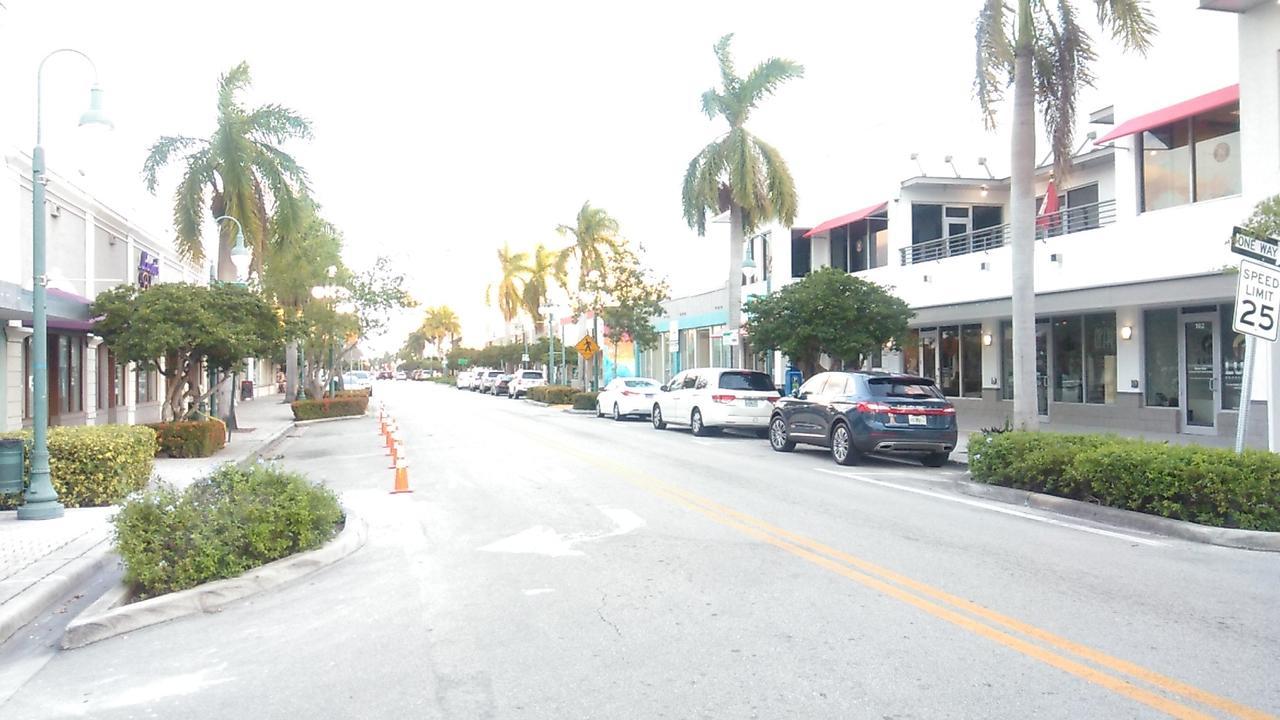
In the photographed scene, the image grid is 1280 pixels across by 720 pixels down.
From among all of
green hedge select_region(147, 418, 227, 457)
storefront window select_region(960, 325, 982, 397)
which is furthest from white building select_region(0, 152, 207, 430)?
storefront window select_region(960, 325, 982, 397)

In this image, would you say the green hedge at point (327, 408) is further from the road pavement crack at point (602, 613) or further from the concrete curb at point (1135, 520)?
the road pavement crack at point (602, 613)

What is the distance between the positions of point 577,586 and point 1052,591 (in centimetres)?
349

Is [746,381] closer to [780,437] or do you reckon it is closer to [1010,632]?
[780,437]

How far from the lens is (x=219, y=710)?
4.92 meters

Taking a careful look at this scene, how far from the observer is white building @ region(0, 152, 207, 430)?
712 inches

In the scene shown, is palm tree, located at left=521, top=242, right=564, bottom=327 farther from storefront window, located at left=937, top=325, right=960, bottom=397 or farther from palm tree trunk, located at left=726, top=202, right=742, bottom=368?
storefront window, located at left=937, top=325, right=960, bottom=397

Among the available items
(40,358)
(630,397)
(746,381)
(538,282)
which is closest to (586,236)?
(538,282)

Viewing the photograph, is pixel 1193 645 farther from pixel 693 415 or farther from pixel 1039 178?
pixel 1039 178

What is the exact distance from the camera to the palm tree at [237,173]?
78.6 feet

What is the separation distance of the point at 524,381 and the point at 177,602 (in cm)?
4451

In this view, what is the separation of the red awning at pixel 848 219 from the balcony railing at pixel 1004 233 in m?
1.77

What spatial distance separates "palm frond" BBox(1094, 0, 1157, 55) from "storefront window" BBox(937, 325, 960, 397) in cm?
1429

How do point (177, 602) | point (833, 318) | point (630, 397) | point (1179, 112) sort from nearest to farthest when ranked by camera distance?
point (177, 602)
point (1179, 112)
point (833, 318)
point (630, 397)

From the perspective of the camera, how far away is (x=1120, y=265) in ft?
62.8
